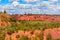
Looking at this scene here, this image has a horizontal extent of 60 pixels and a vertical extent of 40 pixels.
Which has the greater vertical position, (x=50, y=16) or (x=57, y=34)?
(x=57, y=34)

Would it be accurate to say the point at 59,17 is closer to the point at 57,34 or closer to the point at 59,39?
the point at 57,34

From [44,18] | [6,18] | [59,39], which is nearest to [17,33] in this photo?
[59,39]

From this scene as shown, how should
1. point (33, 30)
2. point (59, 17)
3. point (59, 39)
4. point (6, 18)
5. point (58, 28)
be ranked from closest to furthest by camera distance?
point (59, 39), point (33, 30), point (58, 28), point (6, 18), point (59, 17)

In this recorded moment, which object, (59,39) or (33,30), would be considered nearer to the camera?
(59,39)

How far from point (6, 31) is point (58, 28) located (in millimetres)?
11631

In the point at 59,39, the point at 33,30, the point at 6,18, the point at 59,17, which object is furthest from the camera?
the point at 59,17

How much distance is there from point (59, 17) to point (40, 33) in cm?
3285

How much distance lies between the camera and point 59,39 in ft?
125

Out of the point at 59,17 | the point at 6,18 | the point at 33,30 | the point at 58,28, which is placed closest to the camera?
the point at 33,30

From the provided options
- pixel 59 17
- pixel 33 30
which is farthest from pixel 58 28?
pixel 59 17

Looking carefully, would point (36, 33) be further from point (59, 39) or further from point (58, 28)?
point (58, 28)

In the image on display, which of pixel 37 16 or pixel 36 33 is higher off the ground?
pixel 36 33

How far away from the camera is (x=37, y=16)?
7225cm

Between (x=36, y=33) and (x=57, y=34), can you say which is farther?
(x=57, y=34)
